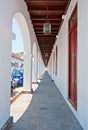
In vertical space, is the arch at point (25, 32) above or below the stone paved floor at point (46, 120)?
above

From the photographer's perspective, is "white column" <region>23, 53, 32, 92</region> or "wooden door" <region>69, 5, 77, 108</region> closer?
"wooden door" <region>69, 5, 77, 108</region>

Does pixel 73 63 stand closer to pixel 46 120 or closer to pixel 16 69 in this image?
pixel 46 120

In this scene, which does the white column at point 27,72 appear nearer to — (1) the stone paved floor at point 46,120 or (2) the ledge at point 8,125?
(1) the stone paved floor at point 46,120

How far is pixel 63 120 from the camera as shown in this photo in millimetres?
4441

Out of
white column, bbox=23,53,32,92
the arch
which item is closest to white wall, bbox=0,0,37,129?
the arch

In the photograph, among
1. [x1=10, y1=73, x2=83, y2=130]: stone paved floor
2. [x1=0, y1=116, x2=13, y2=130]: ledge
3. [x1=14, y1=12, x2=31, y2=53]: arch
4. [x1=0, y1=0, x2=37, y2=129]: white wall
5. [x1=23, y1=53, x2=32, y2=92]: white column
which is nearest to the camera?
[x1=0, y1=0, x2=37, y2=129]: white wall

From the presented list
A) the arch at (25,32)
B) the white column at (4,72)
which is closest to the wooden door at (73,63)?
the arch at (25,32)

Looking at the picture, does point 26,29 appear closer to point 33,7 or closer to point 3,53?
point 33,7

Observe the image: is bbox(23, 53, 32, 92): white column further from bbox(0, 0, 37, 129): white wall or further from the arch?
bbox(0, 0, 37, 129): white wall

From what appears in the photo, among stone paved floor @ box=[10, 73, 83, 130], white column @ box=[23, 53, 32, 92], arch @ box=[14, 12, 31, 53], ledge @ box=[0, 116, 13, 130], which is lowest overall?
stone paved floor @ box=[10, 73, 83, 130]

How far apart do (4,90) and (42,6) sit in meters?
3.78

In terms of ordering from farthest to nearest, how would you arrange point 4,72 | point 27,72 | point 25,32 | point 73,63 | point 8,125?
point 27,72
point 25,32
point 73,63
point 8,125
point 4,72

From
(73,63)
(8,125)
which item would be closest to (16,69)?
(73,63)

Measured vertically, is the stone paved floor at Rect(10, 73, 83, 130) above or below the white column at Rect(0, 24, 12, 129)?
below
